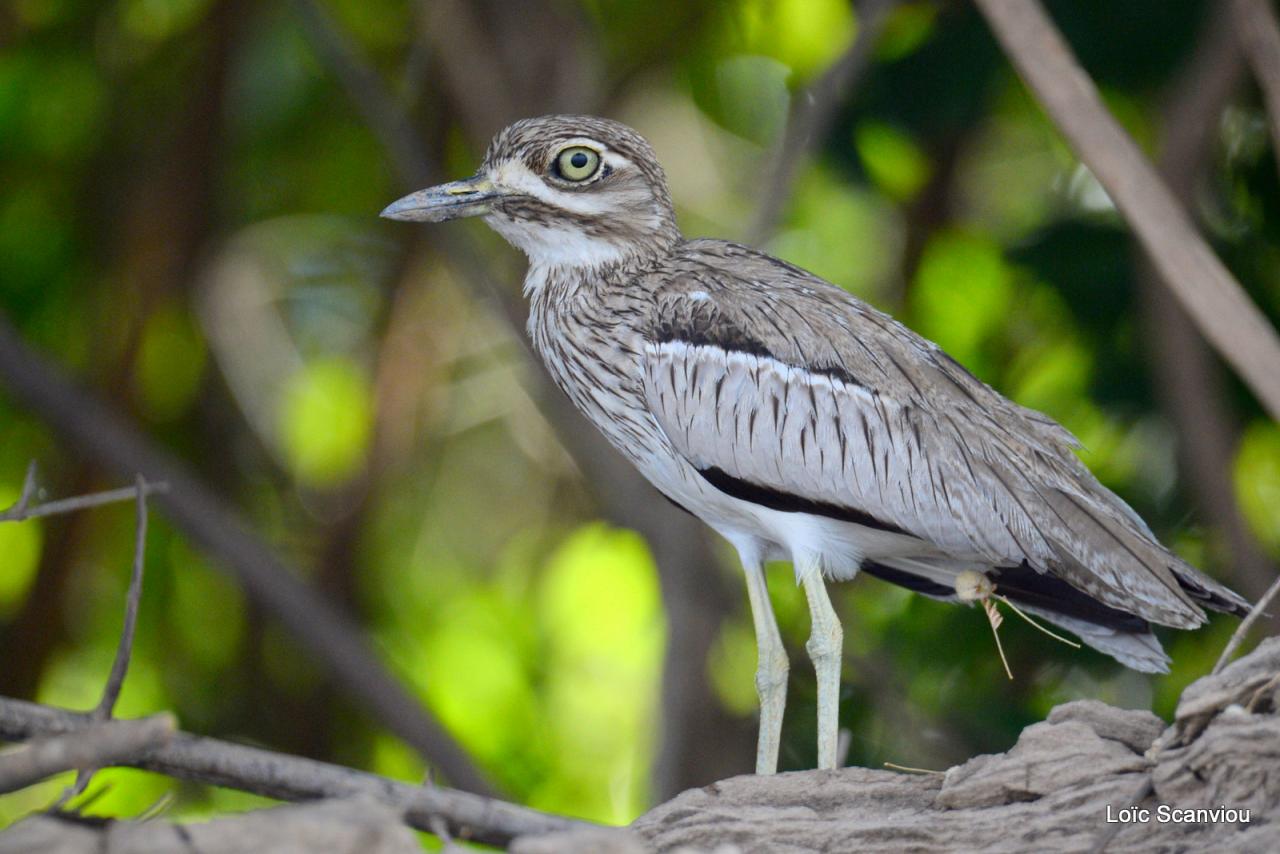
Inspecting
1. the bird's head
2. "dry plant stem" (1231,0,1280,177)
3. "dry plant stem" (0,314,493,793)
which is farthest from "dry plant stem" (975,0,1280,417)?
"dry plant stem" (0,314,493,793)

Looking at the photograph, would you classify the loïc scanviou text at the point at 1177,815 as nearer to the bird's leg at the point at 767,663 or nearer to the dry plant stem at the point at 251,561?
the bird's leg at the point at 767,663

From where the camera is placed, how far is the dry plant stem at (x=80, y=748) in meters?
2.43

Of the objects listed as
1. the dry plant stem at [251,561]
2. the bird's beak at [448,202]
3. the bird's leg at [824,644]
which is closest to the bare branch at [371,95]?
the dry plant stem at [251,561]

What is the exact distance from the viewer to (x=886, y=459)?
12.5ft

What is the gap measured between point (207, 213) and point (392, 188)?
3.52 feet

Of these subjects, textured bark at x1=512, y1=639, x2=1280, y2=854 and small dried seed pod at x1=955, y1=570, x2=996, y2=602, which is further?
small dried seed pod at x1=955, y1=570, x2=996, y2=602

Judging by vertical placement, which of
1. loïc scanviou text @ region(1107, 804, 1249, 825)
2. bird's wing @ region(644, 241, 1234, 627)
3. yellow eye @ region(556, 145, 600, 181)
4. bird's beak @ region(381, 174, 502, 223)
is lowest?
loïc scanviou text @ region(1107, 804, 1249, 825)

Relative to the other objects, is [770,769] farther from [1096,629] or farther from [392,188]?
[392,188]

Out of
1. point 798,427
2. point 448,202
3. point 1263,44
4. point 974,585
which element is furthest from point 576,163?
point 1263,44

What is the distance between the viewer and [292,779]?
2848 millimetres

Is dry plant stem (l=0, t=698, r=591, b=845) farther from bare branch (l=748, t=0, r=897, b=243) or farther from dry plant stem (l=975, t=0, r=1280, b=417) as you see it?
bare branch (l=748, t=0, r=897, b=243)

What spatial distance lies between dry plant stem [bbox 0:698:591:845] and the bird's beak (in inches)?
61.5

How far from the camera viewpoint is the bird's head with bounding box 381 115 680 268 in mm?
4043

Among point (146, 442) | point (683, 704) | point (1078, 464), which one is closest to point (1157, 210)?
point (1078, 464)
